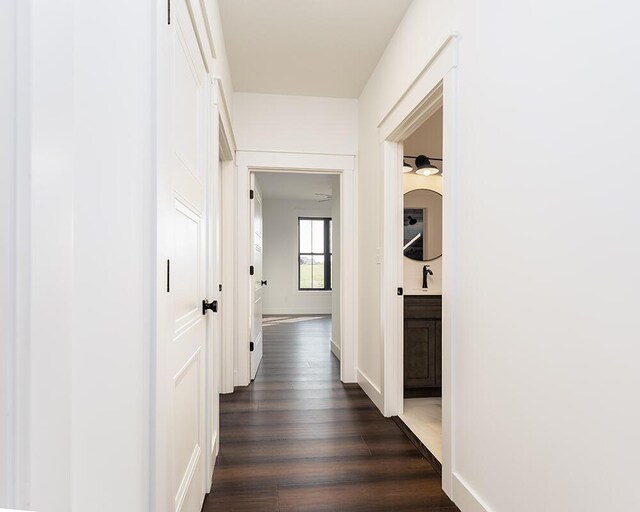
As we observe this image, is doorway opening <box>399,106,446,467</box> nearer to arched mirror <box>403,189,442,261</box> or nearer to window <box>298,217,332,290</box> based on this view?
arched mirror <box>403,189,442,261</box>

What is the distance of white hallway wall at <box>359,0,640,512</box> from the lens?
3.37 feet

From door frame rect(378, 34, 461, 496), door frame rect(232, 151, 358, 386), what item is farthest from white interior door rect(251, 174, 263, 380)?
door frame rect(378, 34, 461, 496)

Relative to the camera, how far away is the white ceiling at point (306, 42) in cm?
246

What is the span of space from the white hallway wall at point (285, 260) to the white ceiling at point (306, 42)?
5.36m

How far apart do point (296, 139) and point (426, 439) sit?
2654 mm

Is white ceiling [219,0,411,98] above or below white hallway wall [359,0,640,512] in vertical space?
above

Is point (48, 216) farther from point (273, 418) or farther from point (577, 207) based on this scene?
point (273, 418)

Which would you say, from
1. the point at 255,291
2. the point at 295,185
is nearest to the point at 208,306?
the point at 255,291

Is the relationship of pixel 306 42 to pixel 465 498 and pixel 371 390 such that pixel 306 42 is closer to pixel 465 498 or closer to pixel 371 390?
pixel 371 390

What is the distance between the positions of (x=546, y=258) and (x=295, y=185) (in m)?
6.24

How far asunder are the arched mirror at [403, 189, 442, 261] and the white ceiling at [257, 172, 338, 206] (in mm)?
2434

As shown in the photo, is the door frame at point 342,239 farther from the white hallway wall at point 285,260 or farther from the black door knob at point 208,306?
the white hallway wall at point 285,260

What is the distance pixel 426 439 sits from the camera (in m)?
2.43

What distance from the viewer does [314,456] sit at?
2.29m
